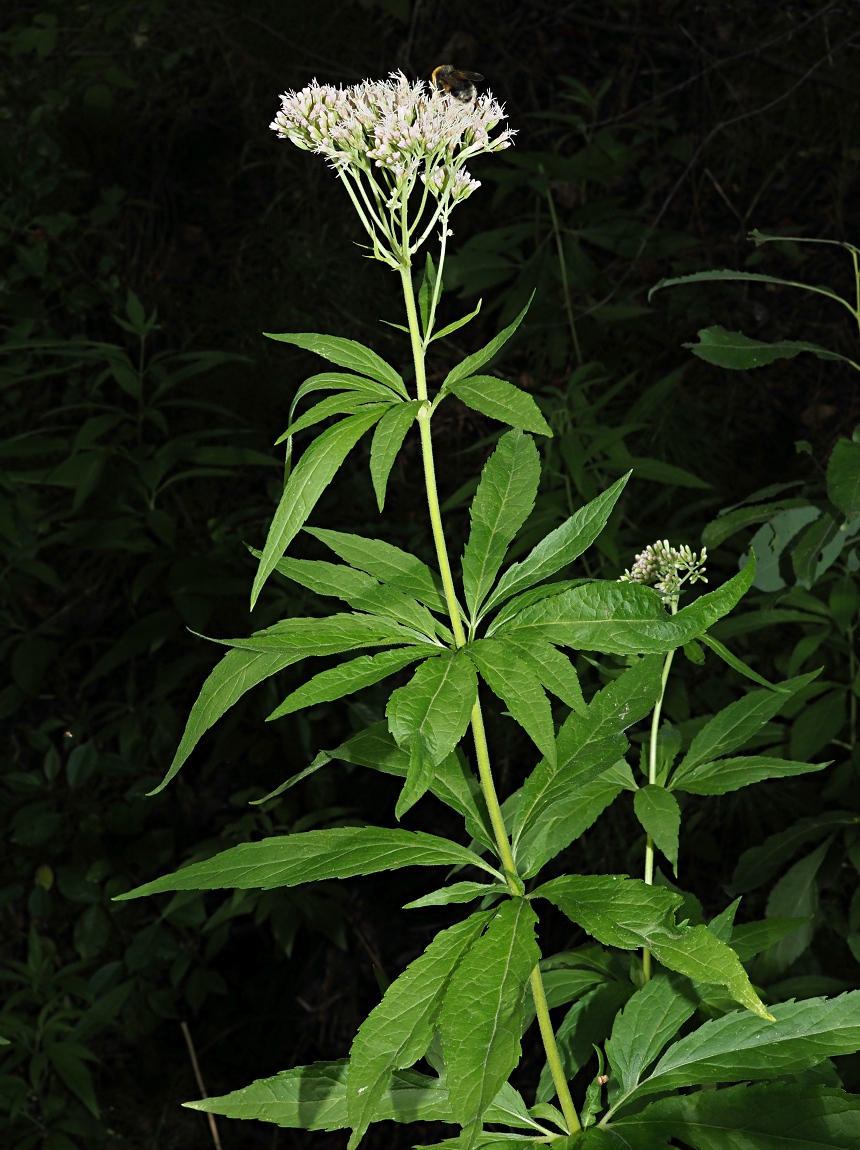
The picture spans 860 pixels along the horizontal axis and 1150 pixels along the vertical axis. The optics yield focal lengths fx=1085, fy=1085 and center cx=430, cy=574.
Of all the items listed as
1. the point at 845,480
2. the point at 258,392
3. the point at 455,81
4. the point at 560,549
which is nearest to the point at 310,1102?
the point at 560,549

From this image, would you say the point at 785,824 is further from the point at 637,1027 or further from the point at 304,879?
the point at 304,879

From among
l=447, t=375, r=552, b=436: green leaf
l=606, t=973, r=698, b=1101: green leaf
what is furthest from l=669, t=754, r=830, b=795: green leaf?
l=447, t=375, r=552, b=436: green leaf

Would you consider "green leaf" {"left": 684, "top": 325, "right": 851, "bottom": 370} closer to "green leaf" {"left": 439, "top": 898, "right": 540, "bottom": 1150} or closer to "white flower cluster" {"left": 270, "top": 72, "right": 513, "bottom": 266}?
"white flower cluster" {"left": 270, "top": 72, "right": 513, "bottom": 266}

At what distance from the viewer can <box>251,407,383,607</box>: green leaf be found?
784 mm

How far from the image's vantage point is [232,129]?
3951 millimetres

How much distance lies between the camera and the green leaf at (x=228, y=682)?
0.81m

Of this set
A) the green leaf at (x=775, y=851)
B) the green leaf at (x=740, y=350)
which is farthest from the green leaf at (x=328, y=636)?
the green leaf at (x=775, y=851)

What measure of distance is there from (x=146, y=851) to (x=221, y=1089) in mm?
588

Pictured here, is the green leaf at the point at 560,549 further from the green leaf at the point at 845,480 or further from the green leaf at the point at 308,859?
the green leaf at the point at 845,480

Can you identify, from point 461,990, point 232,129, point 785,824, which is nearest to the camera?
point 461,990

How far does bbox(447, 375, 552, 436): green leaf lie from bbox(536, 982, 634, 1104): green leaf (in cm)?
70

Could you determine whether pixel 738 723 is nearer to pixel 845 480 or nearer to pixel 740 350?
pixel 845 480

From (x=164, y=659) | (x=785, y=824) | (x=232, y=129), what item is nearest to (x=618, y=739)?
(x=785, y=824)

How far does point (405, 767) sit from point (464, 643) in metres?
0.12
